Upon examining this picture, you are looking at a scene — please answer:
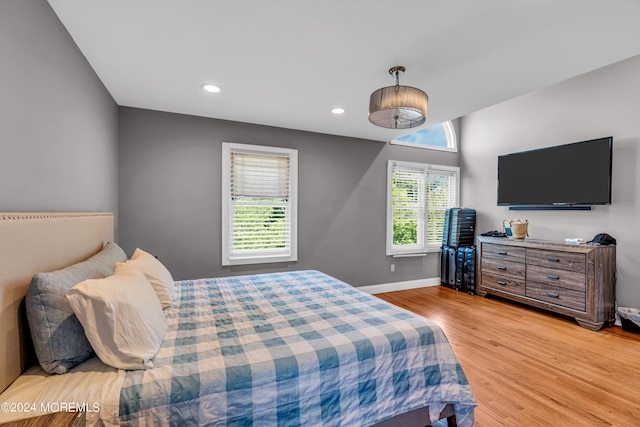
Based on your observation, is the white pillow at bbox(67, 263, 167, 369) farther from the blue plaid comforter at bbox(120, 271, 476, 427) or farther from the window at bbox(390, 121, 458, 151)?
the window at bbox(390, 121, 458, 151)

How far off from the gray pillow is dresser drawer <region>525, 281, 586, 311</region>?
4575mm

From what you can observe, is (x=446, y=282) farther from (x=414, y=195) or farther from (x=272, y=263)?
(x=272, y=263)

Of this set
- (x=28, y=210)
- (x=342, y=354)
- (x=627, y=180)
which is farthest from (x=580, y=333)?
(x=28, y=210)

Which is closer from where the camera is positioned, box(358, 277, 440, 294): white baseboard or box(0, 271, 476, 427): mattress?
box(0, 271, 476, 427): mattress

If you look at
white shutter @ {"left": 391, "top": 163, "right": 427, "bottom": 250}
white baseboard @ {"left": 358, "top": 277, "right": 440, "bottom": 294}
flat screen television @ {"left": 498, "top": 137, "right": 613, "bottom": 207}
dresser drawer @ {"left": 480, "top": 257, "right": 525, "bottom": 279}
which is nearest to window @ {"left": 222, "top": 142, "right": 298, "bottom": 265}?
white baseboard @ {"left": 358, "top": 277, "right": 440, "bottom": 294}

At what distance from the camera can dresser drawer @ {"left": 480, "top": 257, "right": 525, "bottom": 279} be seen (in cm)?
400

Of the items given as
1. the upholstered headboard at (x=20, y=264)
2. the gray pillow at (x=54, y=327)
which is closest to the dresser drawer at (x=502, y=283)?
the gray pillow at (x=54, y=327)

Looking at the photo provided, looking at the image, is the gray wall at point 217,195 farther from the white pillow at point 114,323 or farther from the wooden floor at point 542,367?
the white pillow at point 114,323

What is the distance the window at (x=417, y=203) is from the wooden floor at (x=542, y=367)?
1.36 metres

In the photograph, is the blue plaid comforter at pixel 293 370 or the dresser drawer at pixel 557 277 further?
the dresser drawer at pixel 557 277

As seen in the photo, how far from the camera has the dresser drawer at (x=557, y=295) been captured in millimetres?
3355

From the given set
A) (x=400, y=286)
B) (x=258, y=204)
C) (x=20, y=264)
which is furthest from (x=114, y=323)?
(x=400, y=286)

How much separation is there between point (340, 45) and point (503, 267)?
3.88m

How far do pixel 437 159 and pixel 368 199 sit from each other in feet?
5.54
